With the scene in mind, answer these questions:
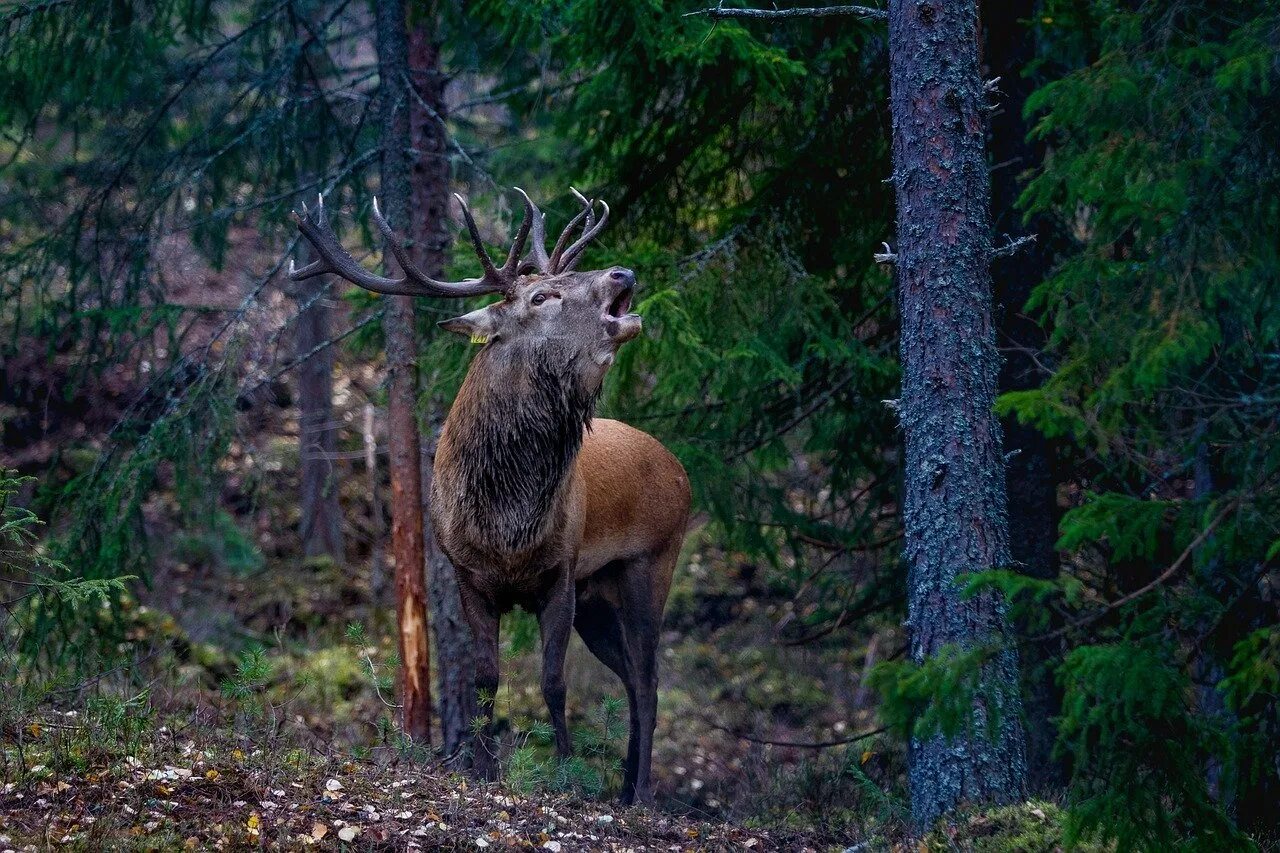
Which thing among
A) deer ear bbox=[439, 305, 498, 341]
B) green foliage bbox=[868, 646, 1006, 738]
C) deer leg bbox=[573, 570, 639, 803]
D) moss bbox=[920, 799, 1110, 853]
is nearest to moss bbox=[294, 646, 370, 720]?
deer leg bbox=[573, 570, 639, 803]

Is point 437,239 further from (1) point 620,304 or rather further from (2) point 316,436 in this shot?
(2) point 316,436

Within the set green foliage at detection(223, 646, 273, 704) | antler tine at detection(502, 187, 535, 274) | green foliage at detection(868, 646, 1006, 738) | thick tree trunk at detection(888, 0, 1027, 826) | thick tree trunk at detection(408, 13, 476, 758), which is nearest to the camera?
green foliage at detection(868, 646, 1006, 738)

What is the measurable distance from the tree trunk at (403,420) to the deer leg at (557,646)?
1928 mm

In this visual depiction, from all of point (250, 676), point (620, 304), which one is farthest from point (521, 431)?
point (250, 676)

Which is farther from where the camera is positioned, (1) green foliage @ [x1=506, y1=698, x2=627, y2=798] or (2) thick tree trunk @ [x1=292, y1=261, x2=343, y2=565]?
(2) thick tree trunk @ [x1=292, y1=261, x2=343, y2=565]

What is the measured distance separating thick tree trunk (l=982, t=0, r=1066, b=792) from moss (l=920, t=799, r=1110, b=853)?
318 cm

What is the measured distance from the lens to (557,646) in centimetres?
706

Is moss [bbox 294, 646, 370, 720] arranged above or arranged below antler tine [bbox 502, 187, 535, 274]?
below

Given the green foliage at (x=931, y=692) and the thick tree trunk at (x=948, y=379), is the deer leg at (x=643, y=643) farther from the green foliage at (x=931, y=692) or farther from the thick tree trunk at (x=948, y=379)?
the green foliage at (x=931, y=692)

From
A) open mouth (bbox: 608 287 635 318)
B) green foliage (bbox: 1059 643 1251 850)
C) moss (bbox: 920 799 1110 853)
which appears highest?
open mouth (bbox: 608 287 635 318)

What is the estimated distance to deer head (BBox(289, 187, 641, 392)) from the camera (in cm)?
687

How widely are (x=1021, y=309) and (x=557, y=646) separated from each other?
3.89 m

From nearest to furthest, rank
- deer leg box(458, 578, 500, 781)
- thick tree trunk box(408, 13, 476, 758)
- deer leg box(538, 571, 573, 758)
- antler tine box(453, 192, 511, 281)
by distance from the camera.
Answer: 1. antler tine box(453, 192, 511, 281)
2. deer leg box(458, 578, 500, 781)
3. deer leg box(538, 571, 573, 758)
4. thick tree trunk box(408, 13, 476, 758)

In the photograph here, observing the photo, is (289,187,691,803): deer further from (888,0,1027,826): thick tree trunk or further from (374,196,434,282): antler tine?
(888,0,1027,826): thick tree trunk
